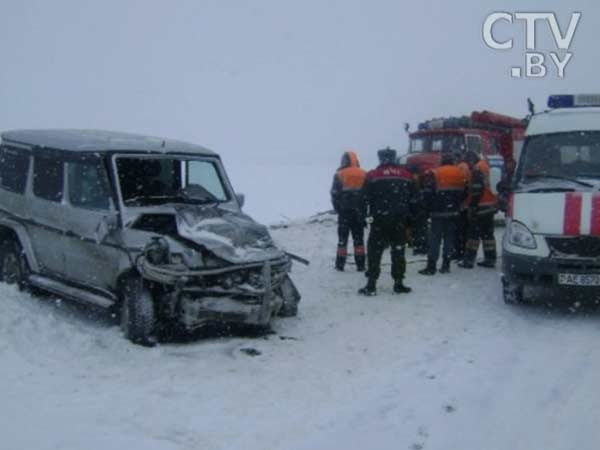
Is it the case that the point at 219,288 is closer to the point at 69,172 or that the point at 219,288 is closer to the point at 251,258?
the point at 251,258

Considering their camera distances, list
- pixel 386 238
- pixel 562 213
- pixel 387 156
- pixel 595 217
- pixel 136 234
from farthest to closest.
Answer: pixel 387 156, pixel 386 238, pixel 562 213, pixel 595 217, pixel 136 234

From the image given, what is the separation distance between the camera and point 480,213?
9.60 metres

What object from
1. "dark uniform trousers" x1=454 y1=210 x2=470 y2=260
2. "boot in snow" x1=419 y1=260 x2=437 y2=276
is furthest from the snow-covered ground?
"dark uniform trousers" x1=454 y1=210 x2=470 y2=260

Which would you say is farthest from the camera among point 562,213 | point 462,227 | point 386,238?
point 462,227

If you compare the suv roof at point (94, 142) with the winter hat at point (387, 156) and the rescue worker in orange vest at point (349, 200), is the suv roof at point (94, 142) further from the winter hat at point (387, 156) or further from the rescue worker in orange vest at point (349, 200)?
the rescue worker in orange vest at point (349, 200)

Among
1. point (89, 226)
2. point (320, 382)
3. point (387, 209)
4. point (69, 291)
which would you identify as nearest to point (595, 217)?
point (387, 209)

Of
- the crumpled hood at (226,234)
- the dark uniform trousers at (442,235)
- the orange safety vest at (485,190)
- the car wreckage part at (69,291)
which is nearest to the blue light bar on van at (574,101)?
the orange safety vest at (485,190)

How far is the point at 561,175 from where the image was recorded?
7531 millimetres

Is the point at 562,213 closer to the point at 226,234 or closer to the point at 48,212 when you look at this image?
the point at 226,234

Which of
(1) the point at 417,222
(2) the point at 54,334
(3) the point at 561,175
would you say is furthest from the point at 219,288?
(1) the point at 417,222

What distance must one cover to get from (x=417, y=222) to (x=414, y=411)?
6.41m

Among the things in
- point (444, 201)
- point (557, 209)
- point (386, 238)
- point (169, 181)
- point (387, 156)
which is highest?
point (387, 156)

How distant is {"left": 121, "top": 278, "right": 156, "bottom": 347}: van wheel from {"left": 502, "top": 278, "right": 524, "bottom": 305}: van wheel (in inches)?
153

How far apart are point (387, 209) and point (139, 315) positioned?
332 centimetres
